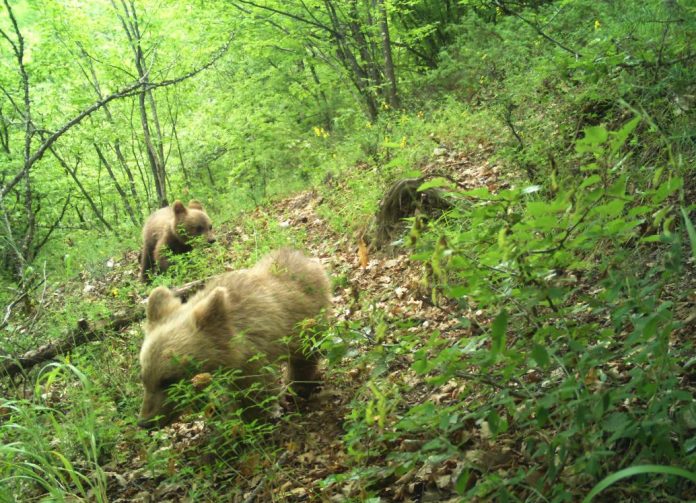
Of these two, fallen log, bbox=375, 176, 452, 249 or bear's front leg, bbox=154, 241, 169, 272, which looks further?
bear's front leg, bbox=154, 241, 169, 272

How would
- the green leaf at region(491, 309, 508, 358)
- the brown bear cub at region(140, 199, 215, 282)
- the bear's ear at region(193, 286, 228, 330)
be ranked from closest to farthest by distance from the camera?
the green leaf at region(491, 309, 508, 358), the bear's ear at region(193, 286, 228, 330), the brown bear cub at region(140, 199, 215, 282)

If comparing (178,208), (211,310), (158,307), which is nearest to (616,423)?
(211,310)

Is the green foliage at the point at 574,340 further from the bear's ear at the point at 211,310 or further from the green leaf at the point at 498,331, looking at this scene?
the bear's ear at the point at 211,310

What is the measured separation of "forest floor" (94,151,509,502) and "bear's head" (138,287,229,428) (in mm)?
413

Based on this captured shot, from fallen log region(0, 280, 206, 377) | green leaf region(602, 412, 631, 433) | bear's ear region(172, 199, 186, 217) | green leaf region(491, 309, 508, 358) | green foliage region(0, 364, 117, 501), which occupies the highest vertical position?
bear's ear region(172, 199, 186, 217)

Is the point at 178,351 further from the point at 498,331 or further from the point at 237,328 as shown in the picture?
the point at 498,331

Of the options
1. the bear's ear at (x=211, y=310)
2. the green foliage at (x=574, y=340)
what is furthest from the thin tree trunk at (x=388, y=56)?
Answer: the green foliage at (x=574, y=340)

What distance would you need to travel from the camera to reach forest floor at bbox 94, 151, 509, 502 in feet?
9.77

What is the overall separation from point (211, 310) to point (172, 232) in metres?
6.32

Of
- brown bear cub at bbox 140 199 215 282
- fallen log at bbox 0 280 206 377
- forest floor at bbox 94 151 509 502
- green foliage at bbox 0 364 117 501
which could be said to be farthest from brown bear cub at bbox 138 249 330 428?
brown bear cub at bbox 140 199 215 282

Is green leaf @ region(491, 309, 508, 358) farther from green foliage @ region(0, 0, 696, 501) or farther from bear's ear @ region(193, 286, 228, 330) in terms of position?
bear's ear @ region(193, 286, 228, 330)

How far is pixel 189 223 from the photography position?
1011 cm

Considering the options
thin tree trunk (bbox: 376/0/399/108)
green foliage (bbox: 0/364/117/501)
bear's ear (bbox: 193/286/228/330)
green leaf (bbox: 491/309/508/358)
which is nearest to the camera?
green leaf (bbox: 491/309/508/358)

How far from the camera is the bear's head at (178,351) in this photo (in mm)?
3852
